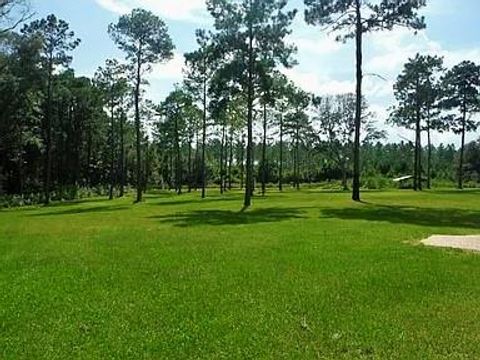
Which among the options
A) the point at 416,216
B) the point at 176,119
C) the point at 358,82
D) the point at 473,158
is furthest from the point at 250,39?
the point at 473,158

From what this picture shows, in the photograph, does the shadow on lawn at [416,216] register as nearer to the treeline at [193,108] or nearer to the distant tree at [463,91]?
the treeline at [193,108]

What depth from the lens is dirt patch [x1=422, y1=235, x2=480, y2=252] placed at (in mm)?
14912

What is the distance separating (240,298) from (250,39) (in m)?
29.5

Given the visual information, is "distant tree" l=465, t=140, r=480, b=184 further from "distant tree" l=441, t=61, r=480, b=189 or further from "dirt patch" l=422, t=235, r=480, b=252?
"dirt patch" l=422, t=235, r=480, b=252

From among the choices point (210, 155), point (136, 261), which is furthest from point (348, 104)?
point (136, 261)

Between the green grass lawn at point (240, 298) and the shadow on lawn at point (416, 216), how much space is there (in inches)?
218

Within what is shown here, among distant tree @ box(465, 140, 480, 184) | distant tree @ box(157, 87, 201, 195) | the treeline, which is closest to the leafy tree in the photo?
the treeline

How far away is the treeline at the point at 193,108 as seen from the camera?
37.0 metres

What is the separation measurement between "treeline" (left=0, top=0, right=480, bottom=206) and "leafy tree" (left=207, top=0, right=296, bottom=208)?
2.4 inches

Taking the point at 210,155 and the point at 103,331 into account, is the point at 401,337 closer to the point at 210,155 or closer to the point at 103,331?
the point at 103,331

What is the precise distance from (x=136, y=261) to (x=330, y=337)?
21.9ft

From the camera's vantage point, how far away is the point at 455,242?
15.8 metres

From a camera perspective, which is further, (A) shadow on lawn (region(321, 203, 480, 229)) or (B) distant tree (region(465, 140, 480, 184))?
(B) distant tree (region(465, 140, 480, 184))

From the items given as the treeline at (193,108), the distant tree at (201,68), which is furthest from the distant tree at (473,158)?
the distant tree at (201,68)
